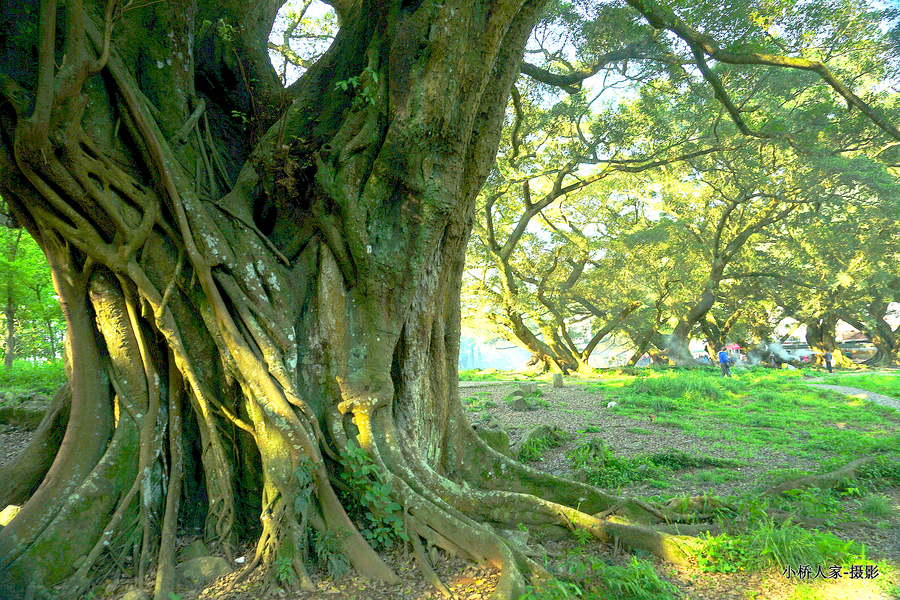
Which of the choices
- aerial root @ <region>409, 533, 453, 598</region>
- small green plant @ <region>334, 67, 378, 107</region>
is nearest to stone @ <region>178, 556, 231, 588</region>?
aerial root @ <region>409, 533, 453, 598</region>

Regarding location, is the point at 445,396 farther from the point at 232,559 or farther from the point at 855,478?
the point at 855,478

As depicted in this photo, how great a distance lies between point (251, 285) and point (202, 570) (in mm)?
1907

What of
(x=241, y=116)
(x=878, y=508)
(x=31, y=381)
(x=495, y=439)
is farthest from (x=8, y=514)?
(x=878, y=508)

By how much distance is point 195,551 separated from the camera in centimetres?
344

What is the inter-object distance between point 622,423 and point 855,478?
381 cm

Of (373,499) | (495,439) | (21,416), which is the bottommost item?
(495,439)

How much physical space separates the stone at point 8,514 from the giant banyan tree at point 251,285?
0.12 metres

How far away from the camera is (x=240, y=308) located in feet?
11.9

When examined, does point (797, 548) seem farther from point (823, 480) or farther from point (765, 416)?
point (765, 416)

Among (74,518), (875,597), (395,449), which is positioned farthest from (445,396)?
(875,597)

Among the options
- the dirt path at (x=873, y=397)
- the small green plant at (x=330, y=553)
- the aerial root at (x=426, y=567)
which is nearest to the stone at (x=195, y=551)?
the small green plant at (x=330, y=553)

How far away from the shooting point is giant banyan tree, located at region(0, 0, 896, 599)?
3277 mm

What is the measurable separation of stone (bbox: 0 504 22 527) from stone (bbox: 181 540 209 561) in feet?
3.75

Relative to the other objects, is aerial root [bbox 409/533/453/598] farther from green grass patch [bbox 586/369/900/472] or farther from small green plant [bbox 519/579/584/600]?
green grass patch [bbox 586/369/900/472]
